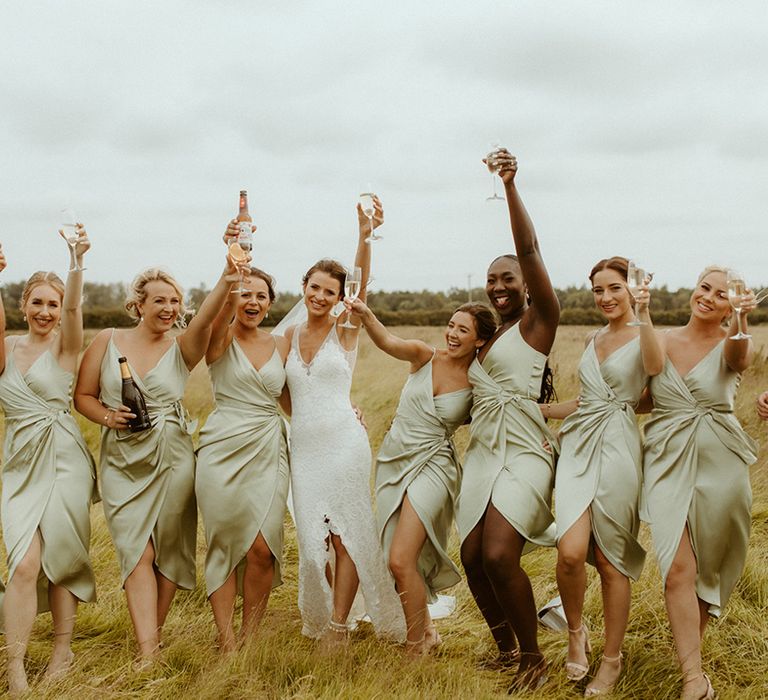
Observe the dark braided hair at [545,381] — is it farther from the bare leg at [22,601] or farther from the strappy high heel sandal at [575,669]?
the bare leg at [22,601]

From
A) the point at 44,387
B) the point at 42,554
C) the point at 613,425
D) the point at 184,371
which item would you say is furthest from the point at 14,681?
the point at 613,425

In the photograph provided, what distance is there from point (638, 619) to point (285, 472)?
271 centimetres

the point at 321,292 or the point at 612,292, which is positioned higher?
the point at 321,292

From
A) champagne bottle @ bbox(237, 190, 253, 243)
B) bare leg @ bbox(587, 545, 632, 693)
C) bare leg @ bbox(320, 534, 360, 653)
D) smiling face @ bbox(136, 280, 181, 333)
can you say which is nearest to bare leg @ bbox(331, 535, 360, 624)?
bare leg @ bbox(320, 534, 360, 653)

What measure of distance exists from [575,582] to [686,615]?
2.12 feet

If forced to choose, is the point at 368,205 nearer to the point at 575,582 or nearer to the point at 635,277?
the point at 635,277

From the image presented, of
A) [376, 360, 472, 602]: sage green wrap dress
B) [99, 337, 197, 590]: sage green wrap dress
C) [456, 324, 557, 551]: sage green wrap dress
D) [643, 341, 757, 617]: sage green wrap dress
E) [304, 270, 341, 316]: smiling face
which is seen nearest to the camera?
[643, 341, 757, 617]: sage green wrap dress

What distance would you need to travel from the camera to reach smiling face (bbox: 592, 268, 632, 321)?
530 centimetres

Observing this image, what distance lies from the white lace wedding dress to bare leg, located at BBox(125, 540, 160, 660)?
3.20 feet

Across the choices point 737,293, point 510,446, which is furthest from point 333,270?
point 737,293

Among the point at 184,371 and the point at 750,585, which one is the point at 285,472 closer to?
the point at 184,371

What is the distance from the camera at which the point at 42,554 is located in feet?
16.8

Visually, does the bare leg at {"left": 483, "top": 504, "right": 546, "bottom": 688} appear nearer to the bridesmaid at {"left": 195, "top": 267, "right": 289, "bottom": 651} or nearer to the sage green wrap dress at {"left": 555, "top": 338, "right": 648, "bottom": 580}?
the sage green wrap dress at {"left": 555, "top": 338, "right": 648, "bottom": 580}

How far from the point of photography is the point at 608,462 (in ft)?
16.8
